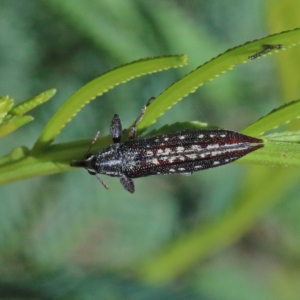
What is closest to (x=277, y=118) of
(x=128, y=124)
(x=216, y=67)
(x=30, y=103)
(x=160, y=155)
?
(x=216, y=67)

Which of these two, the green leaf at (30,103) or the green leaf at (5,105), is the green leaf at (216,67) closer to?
the green leaf at (30,103)

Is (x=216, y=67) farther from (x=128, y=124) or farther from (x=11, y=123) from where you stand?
(x=128, y=124)

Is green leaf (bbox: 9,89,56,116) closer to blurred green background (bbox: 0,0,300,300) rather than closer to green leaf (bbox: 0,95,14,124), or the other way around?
green leaf (bbox: 0,95,14,124)

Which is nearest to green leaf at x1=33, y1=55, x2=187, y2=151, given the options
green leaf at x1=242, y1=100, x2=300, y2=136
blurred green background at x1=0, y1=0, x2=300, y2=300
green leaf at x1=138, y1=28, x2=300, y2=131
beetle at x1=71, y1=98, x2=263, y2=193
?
green leaf at x1=138, y1=28, x2=300, y2=131

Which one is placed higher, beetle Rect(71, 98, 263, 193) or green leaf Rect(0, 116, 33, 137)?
beetle Rect(71, 98, 263, 193)

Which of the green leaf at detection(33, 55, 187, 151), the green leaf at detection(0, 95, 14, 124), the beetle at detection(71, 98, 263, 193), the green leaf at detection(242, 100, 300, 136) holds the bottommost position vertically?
the green leaf at detection(242, 100, 300, 136)

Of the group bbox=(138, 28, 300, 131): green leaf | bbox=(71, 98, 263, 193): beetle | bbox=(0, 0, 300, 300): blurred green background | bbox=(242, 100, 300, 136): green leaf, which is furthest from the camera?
bbox=(0, 0, 300, 300): blurred green background

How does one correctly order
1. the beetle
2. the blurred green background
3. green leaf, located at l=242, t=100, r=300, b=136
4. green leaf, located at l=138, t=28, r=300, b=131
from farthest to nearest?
the blurred green background, the beetle, green leaf, located at l=242, t=100, r=300, b=136, green leaf, located at l=138, t=28, r=300, b=131

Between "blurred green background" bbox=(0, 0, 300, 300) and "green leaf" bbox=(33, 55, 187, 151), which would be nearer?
"green leaf" bbox=(33, 55, 187, 151)
